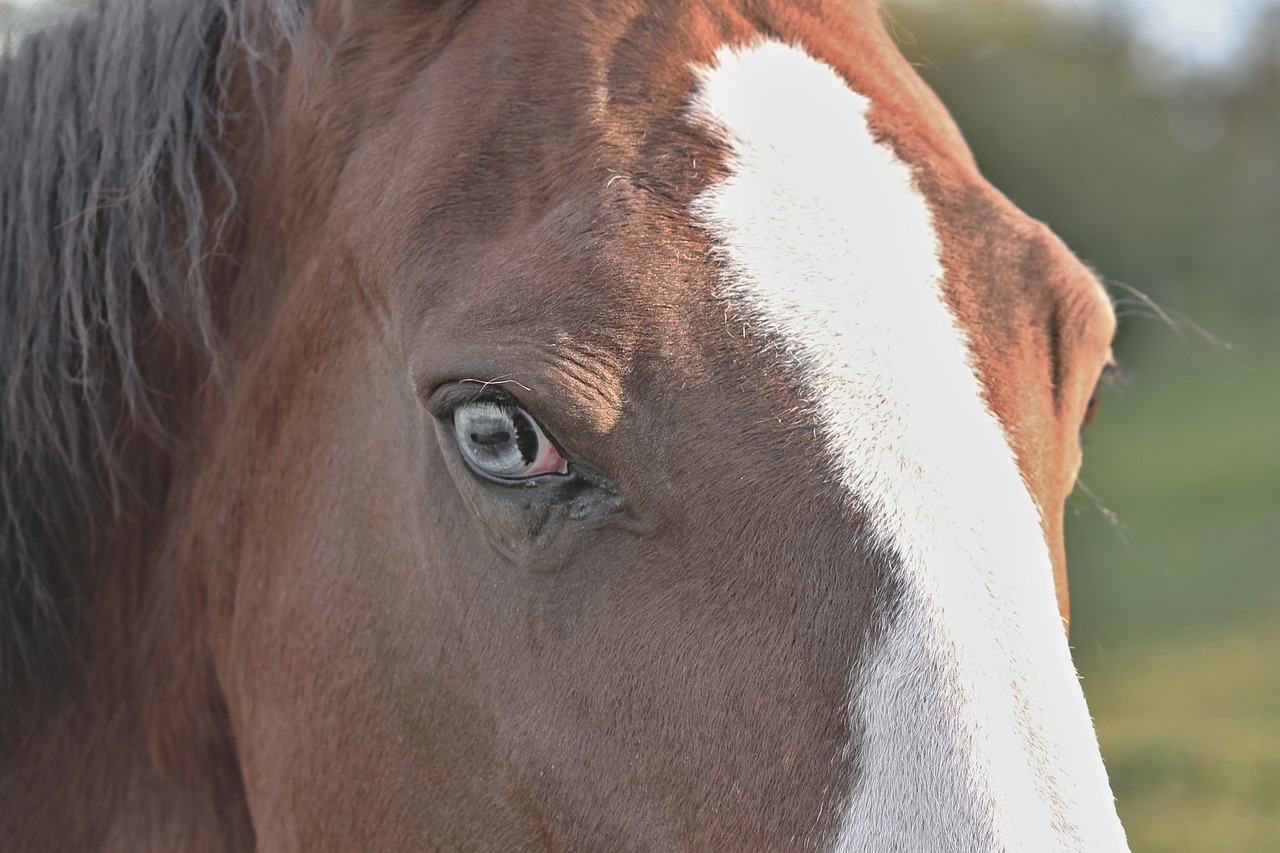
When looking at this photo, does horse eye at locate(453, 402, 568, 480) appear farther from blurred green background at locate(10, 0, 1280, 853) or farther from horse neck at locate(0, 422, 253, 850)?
blurred green background at locate(10, 0, 1280, 853)

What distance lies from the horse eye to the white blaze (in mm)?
308

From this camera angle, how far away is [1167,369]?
66.9ft

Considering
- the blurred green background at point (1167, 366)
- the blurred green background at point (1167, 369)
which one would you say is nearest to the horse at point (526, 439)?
the blurred green background at point (1167, 366)

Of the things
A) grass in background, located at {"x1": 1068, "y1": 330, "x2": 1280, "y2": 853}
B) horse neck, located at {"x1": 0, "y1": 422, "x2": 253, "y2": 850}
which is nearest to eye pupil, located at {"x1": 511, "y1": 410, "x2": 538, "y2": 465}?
horse neck, located at {"x1": 0, "y1": 422, "x2": 253, "y2": 850}

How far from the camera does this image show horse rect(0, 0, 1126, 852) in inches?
54.1

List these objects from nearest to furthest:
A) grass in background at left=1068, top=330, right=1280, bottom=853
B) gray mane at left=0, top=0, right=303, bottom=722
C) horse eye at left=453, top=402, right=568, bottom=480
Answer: horse eye at left=453, top=402, right=568, bottom=480, gray mane at left=0, top=0, right=303, bottom=722, grass in background at left=1068, top=330, right=1280, bottom=853

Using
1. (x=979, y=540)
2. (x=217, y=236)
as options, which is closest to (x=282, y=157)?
(x=217, y=236)

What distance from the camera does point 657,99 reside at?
5.42ft

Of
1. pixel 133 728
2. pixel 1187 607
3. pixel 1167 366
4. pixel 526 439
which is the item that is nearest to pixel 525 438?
pixel 526 439

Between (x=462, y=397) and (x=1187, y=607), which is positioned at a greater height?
(x=462, y=397)

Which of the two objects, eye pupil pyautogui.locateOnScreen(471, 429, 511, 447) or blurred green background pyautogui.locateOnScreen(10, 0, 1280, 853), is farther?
blurred green background pyautogui.locateOnScreen(10, 0, 1280, 853)

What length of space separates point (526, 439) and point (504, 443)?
0.03m

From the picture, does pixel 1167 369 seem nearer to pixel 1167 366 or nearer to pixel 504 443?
pixel 1167 366

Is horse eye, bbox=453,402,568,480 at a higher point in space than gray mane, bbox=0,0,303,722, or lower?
lower
